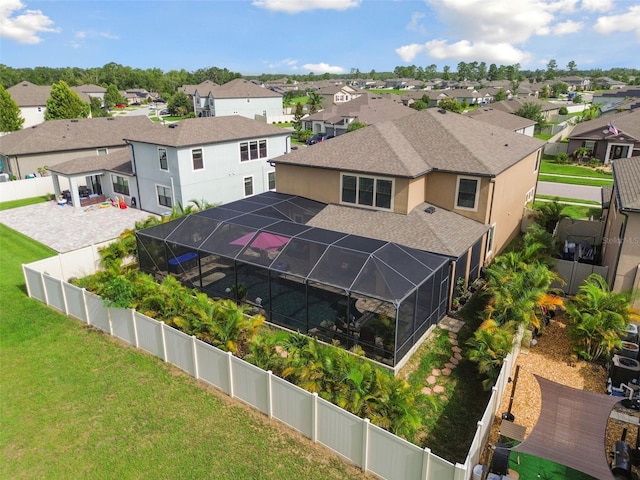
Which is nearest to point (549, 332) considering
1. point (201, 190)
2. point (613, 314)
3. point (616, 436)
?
point (613, 314)

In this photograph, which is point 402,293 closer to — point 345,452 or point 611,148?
point 345,452

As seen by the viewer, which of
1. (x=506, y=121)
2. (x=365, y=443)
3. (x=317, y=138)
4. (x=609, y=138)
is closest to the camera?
(x=365, y=443)

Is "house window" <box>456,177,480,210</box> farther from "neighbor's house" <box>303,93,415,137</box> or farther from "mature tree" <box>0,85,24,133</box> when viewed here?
"mature tree" <box>0,85,24,133</box>

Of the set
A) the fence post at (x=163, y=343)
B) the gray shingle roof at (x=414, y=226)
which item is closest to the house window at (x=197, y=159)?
the gray shingle roof at (x=414, y=226)

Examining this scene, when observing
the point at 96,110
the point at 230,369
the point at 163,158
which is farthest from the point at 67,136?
the point at 96,110

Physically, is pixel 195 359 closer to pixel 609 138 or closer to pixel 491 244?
pixel 491 244

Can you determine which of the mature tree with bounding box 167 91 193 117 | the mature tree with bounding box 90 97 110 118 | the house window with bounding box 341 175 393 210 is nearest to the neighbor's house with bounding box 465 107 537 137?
the house window with bounding box 341 175 393 210
